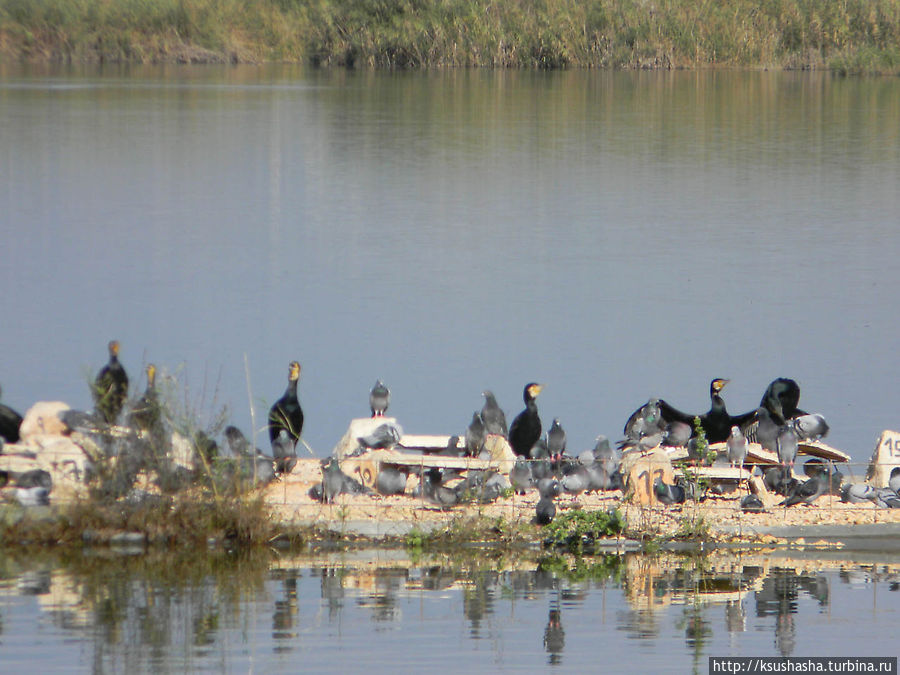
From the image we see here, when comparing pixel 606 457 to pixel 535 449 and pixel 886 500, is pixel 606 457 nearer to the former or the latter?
pixel 535 449

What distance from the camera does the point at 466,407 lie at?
42.8ft

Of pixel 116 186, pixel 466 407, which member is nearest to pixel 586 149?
pixel 116 186

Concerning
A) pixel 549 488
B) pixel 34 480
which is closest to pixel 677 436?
pixel 549 488

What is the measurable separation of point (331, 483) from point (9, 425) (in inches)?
91.8

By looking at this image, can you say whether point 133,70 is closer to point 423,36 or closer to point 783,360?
point 423,36

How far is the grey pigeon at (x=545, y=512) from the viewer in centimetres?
865

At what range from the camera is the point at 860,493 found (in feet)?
29.9

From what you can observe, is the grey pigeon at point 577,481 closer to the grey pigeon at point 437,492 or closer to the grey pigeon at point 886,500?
the grey pigeon at point 437,492

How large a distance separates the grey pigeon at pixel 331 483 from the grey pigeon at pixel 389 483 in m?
0.27

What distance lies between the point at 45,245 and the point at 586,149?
12.3 metres

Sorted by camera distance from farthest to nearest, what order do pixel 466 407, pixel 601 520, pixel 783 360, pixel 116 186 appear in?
1. pixel 116 186
2. pixel 783 360
3. pixel 466 407
4. pixel 601 520

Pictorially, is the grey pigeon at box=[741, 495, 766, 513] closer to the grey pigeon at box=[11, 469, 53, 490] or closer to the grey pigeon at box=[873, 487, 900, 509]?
the grey pigeon at box=[873, 487, 900, 509]

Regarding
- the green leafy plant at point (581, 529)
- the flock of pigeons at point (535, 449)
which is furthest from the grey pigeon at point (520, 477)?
the green leafy plant at point (581, 529)

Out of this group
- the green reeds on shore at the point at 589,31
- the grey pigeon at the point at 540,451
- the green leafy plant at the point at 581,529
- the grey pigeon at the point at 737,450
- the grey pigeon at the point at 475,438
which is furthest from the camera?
the green reeds on shore at the point at 589,31
